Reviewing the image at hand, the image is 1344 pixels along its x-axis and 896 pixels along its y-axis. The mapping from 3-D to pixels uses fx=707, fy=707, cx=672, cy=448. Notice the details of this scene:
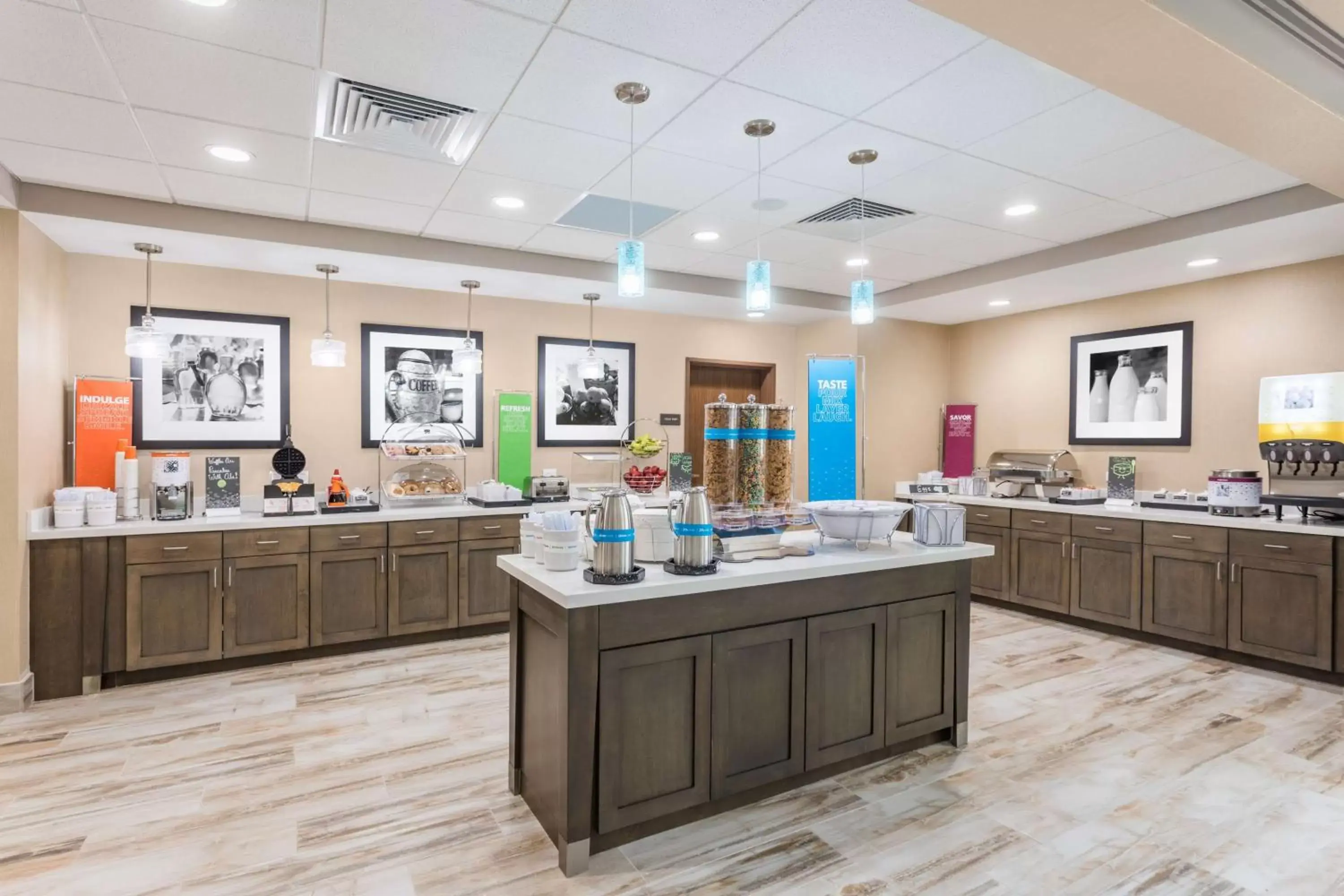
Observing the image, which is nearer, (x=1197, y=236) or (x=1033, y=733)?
(x=1033, y=733)

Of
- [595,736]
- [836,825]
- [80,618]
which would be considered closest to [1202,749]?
[836,825]

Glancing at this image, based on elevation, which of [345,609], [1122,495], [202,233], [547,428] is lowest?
[345,609]

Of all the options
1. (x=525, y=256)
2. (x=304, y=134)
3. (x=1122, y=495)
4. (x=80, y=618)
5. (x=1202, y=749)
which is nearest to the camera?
(x=304, y=134)

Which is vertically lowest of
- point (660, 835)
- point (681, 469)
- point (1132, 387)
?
point (660, 835)

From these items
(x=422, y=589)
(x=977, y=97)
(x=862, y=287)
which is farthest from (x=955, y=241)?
(x=422, y=589)

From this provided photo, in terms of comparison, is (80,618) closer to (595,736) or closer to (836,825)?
(595,736)

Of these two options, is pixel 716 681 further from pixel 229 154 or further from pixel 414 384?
pixel 414 384

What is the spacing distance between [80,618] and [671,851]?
3.46 metres

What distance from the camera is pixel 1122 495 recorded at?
5242mm

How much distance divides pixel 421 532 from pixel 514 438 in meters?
1.20

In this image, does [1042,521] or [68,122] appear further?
[1042,521]

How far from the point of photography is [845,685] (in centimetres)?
283

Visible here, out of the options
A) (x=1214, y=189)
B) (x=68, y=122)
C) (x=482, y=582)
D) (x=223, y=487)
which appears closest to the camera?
(x=68, y=122)

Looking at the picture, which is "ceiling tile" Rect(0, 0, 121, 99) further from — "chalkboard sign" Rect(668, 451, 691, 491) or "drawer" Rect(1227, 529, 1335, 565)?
"drawer" Rect(1227, 529, 1335, 565)
